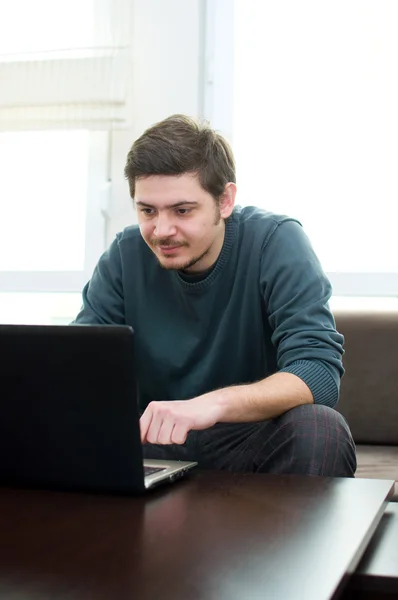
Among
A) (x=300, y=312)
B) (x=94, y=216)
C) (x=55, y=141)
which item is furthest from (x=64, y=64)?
(x=300, y=312)

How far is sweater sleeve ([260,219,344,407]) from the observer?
1.56 metres

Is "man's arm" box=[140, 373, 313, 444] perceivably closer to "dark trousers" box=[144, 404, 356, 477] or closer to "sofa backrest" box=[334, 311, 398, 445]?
"dark trousers" box=[144, 404, 356, 477]

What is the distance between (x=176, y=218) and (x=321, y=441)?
0.59 m

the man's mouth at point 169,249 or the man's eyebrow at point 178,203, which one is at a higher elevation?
the man's eyebrow at point 178,203

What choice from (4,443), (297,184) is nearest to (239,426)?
(4,443)

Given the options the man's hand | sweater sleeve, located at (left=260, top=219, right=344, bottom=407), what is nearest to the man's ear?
sweater sleeve, located at (left=260, top=219, right=344, bottom=407)

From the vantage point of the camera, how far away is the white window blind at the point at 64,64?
2.85 meters

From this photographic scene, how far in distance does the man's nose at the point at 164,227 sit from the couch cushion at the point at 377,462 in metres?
0.63

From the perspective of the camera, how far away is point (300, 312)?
1.63 meters

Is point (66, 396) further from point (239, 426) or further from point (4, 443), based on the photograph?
point (239, 426)

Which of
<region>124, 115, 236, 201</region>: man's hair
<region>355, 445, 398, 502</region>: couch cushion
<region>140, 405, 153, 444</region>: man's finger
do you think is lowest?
<region>355, 445, 398, 502</region>: couch cushion

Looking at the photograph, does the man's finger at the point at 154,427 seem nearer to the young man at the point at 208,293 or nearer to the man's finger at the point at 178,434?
the man's finger at the point at 178,434

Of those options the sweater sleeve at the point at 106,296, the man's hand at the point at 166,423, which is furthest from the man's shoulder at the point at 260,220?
the man's hand at the point at 166,423

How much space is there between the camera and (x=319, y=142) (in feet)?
8.96
